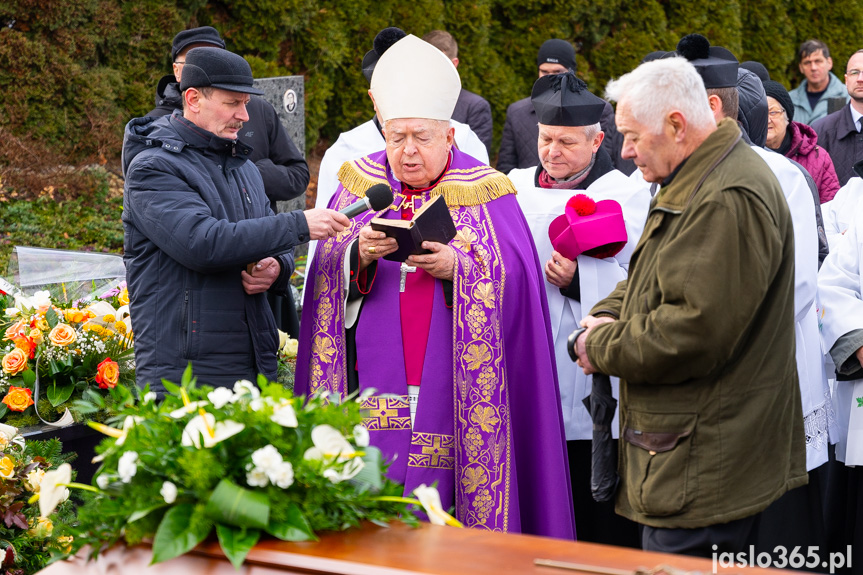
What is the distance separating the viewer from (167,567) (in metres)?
2.27

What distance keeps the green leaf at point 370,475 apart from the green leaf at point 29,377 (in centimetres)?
248

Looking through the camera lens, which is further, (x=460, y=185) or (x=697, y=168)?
(x=460, y=185)

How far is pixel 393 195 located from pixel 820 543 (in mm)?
2169

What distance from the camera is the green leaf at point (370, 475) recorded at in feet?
8.16

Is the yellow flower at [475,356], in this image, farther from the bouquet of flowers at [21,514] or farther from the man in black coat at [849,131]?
the man in black coat at [849,131]

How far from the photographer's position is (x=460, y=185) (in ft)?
13.0

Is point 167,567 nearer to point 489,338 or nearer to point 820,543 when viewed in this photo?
point 489,338

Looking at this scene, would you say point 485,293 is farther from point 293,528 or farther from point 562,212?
point 293,528

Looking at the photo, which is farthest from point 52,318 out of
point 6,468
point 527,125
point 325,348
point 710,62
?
point 527,125

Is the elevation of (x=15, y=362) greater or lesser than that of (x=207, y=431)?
lesser

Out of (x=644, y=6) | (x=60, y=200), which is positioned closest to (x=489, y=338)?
(x=60, y=200)

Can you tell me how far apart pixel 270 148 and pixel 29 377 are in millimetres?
2248

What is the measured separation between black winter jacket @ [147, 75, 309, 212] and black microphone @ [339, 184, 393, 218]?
7.63 ft

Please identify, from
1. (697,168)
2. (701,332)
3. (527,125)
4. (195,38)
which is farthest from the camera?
(527,125)
